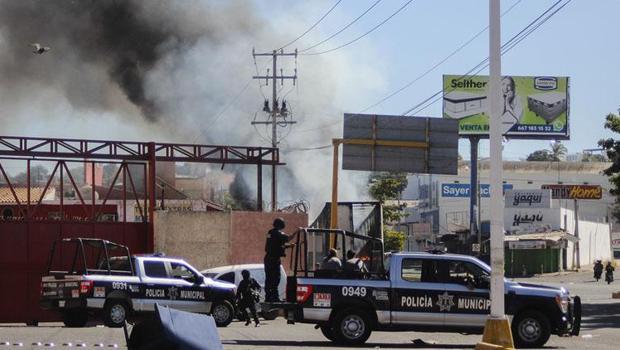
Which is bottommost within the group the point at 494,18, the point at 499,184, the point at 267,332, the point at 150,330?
the point at 267,332

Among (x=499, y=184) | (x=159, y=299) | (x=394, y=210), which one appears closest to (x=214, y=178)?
(x=394, y=210)

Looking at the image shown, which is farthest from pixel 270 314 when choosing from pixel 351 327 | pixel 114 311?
pixel 351 327

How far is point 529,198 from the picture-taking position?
81.4m

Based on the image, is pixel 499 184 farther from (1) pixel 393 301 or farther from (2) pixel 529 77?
(2) pixel 529 77

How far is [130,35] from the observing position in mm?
45219

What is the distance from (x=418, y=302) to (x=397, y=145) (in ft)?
46.9

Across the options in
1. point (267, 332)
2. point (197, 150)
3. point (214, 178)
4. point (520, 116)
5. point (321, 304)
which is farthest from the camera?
point (214, 178)

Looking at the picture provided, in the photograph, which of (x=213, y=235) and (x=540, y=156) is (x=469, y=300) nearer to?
(x=213, y=235)

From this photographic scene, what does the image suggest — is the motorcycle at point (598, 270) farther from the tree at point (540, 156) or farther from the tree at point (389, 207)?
the tree at point (540, 156)

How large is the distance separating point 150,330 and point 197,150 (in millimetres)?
31644

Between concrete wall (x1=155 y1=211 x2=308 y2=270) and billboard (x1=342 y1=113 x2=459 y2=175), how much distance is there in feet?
17.2

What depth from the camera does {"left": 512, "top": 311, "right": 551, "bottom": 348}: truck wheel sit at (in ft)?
59.5

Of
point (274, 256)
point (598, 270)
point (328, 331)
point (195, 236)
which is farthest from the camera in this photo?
point (598, 270)

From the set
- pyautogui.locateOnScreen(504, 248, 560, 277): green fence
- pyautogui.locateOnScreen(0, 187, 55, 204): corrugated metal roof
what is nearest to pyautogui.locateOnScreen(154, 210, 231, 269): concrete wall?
pyautogui.locateOnScreen(0, 187, 55, 204): corrugated metal roof
